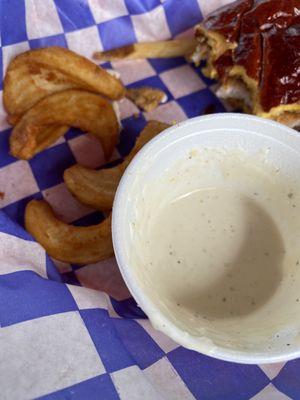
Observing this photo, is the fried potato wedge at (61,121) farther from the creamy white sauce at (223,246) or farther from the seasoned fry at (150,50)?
the creamy white sauce at (223,246)

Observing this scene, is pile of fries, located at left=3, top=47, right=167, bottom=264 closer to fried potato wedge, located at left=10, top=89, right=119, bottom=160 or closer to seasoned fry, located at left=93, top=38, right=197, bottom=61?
fried potato wedge, located at left=10, top=89, right=119, bottom=160

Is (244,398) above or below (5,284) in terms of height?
below

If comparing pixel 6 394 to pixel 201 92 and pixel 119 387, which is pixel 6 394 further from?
pixel 201 92

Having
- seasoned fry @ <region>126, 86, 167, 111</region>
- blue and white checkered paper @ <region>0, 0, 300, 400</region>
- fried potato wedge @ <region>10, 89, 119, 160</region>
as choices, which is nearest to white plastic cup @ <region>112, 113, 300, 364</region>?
blue and white checkered paper @ <region>0, 0, 300, 400</region>

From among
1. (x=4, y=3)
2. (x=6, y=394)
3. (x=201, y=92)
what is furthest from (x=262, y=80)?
(x=6, y=394)

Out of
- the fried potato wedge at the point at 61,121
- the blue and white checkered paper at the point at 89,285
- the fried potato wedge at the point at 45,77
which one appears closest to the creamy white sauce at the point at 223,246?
the blue and white checkered paper at the point at 89,285

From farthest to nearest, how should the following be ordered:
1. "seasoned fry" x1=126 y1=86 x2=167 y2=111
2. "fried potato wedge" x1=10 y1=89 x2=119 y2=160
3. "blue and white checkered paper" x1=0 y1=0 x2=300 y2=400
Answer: "seasoned fry" x1=126 y1=86 x2=167 y2=111, "fried potato wedge" x1=10 y1=89 x2=119 y2=160, "blue and white checkered paper" x1=0 y1=0 x2=300 y2=400

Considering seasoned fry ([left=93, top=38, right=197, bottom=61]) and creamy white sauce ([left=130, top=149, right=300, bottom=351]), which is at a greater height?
seasoned fry ([left=93, top=38, right=197, bottom=61])
